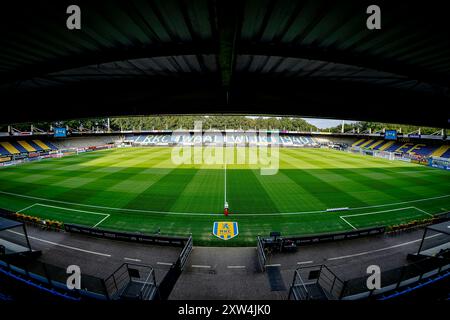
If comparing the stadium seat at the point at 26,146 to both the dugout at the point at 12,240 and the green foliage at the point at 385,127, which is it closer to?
the dugout at the point at 12,240

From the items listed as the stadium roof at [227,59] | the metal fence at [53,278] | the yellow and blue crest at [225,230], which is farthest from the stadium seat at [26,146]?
the yellow and blue crest at [225,230]

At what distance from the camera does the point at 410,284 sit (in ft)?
22.2

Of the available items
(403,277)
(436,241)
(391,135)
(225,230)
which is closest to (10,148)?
(225,230)

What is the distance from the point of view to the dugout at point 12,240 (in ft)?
28.4

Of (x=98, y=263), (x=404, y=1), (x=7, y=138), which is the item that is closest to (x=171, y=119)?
(x=7, y=138)

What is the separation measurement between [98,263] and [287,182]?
2172 cm

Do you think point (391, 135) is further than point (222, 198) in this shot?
Yes

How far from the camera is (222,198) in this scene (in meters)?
20.2

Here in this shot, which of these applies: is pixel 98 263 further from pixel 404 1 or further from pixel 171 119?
pixel 171 119

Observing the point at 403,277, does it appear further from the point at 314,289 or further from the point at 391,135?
the point at 391,135

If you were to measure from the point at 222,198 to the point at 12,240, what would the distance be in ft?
49.1

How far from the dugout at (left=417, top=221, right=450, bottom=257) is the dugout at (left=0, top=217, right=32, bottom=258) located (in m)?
17.8

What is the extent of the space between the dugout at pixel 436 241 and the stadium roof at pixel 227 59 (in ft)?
16.0

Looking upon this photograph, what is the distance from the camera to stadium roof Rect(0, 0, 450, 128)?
133 inches
